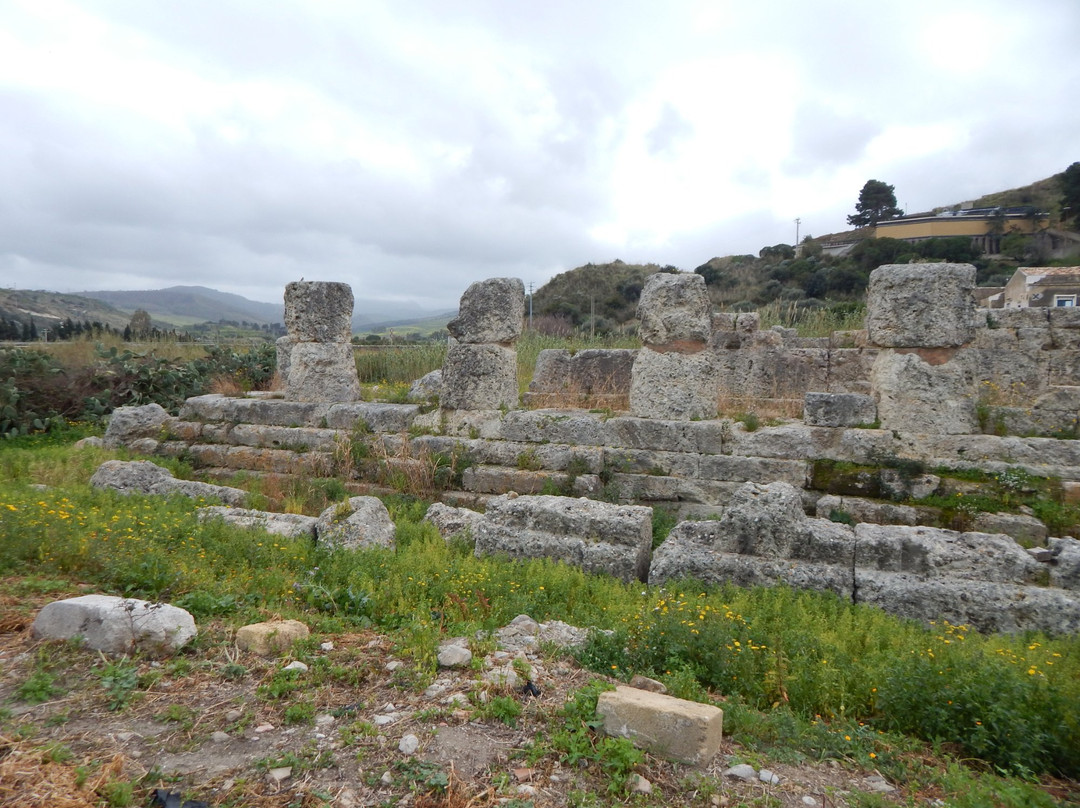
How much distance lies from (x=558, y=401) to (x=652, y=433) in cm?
237

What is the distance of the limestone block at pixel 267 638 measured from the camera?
3900mm

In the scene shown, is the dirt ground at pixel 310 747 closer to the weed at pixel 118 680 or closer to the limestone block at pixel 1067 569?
the weed at pixel 118 680

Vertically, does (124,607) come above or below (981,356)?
below

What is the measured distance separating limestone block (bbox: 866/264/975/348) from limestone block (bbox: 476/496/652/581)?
356 centimetres

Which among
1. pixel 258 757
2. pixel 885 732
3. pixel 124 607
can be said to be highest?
pixel 124 607

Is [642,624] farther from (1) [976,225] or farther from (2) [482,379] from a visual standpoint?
(1) [976,225]

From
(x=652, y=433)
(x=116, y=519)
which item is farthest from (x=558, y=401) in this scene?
(x=116, y=519)

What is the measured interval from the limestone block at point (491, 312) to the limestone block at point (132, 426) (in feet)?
16.2

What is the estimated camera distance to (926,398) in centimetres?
728

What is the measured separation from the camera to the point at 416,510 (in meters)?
7.74

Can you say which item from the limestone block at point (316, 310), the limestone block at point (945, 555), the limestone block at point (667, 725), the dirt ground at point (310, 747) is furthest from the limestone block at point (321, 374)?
the limestone block at point (667, 725)

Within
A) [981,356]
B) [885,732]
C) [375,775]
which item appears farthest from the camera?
[981,356]

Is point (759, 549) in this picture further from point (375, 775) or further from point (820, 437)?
point (375, 775)

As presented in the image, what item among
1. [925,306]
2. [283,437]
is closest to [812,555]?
[925,306]
